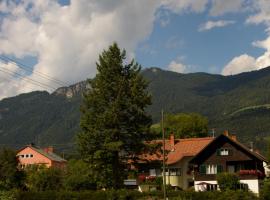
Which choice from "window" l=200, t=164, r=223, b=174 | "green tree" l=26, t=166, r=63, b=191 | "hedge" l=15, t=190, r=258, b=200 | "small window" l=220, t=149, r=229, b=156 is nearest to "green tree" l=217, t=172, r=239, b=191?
"window" l=200, t=164, r=223, b=174

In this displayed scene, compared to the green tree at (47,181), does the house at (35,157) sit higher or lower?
higher

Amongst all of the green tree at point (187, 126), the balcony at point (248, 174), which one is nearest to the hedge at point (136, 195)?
the balcony at point (248, 174)

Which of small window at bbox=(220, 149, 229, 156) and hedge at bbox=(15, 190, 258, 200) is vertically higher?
small window at bbox=(220, 149, 229, 156)

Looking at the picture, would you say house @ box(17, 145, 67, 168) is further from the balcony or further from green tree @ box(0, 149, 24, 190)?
the balcony

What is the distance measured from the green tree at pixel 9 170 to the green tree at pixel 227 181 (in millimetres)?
32267

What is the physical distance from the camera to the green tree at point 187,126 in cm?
11612

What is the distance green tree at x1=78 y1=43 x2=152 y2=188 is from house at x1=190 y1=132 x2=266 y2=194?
73.5ft

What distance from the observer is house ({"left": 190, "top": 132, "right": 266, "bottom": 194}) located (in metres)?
73.9

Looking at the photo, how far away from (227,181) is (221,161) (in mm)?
7088

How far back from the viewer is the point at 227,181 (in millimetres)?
68438

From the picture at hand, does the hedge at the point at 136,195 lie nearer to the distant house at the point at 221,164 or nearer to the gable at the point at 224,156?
the distant house at the point at 221,164

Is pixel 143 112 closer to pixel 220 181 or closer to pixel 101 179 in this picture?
pixel 101 179

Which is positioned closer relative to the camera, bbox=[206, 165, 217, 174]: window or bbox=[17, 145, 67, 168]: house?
bbox=[206, 165, 217, 174]: window

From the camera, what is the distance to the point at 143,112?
55625 mm
